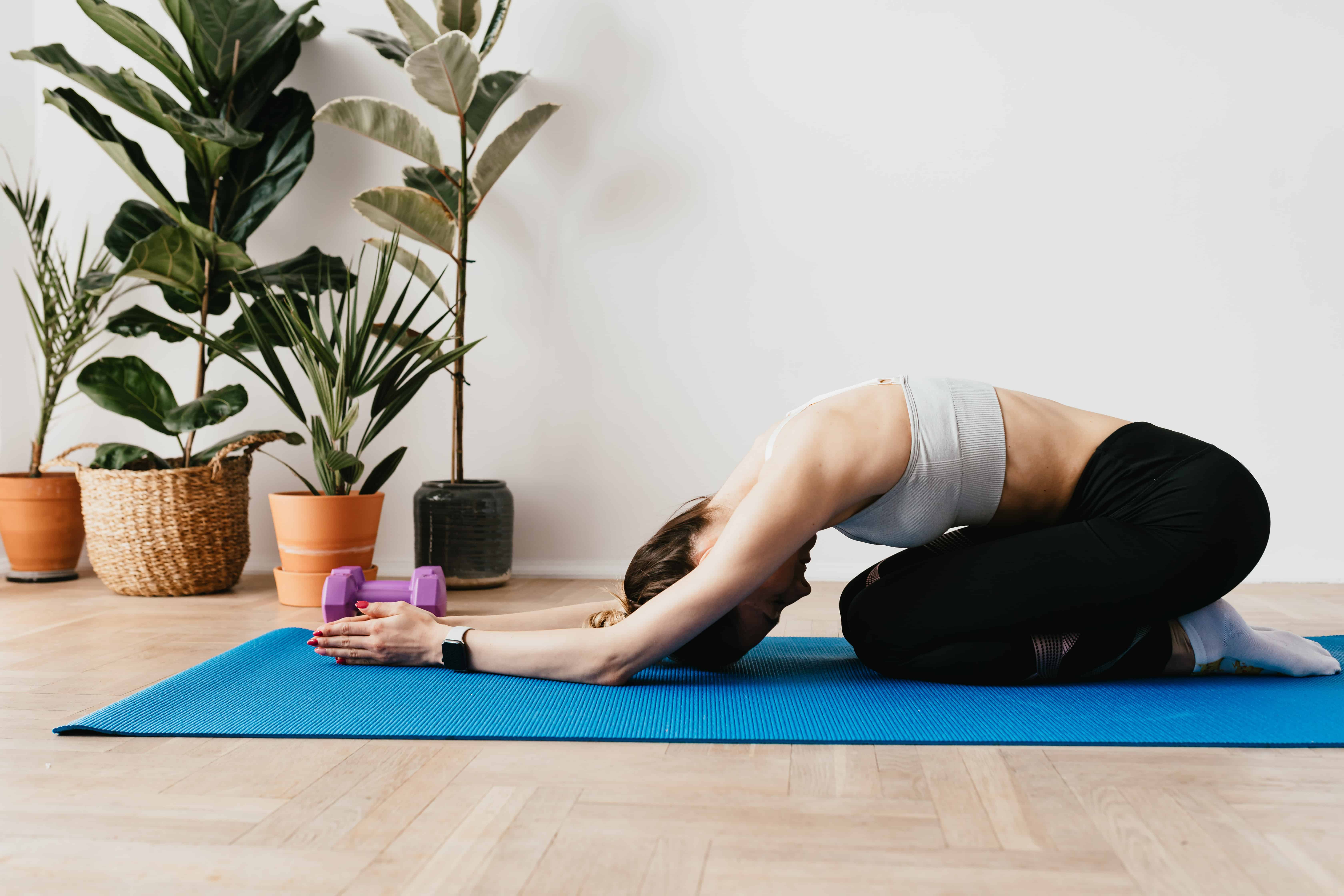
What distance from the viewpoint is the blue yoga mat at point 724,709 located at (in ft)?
4.30

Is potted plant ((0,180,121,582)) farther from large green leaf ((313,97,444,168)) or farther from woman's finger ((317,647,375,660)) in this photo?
woman's finger ((317,647,375,660))

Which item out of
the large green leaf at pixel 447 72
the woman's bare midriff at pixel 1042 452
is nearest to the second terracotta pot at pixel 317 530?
the large green leaf at pixel 447 72

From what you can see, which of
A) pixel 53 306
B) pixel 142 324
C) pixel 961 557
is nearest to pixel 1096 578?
pixel 961 557

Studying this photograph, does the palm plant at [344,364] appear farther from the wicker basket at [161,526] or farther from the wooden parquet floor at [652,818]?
the wooden parquet floor at [652,818]

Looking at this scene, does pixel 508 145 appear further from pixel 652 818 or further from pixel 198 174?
pixel 652 818

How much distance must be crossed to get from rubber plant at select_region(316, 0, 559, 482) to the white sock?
204 centimetres

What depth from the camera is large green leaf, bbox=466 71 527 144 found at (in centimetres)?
292

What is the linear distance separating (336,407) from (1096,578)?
196 centimetres

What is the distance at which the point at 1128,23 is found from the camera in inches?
120

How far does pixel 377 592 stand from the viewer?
206 cm

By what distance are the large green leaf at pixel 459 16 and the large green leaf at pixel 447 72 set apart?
113mm

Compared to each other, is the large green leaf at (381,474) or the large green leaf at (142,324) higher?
the large green leaf at (142,324)

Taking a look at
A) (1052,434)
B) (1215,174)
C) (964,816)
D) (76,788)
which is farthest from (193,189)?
(1215,174)

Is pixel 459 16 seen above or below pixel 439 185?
above
